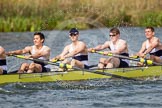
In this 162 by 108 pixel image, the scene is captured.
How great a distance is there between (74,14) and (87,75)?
2004cm

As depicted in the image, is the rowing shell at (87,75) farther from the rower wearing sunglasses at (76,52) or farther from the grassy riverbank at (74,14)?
the grassy riverbank at (74,14)

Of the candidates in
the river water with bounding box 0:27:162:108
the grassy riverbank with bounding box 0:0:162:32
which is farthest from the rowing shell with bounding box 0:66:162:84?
the grassy riverbank with bounding box 0:0:162:32

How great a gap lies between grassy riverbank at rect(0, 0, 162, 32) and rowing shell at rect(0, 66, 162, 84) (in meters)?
17.1

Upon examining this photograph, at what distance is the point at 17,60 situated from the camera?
74.3 ft

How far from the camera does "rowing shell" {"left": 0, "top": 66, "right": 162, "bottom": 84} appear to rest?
15.4 metres

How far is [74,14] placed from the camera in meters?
36.1

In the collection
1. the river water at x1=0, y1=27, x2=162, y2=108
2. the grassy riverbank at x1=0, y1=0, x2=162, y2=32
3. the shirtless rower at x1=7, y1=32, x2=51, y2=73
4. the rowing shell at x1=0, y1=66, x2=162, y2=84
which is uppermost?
the grassy riverbank at x1=0, y1=0, x2=162, y2=32

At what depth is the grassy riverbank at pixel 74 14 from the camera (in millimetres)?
33750

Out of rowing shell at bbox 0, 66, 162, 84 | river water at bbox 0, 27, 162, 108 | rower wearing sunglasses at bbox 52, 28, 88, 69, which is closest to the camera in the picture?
river water at bbox 0, 27, 162, 108

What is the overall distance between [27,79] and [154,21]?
848 inches

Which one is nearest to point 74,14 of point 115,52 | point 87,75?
point 115,52

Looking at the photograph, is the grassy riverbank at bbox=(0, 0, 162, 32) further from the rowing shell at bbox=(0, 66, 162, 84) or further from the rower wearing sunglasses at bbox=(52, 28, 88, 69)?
the rowing shell at bbox=(0, 66, 162, 84)

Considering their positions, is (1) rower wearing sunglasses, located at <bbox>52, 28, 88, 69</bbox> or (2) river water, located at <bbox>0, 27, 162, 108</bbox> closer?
(2) river water, located at <bbox>0, 27, 162, 108</bbox>

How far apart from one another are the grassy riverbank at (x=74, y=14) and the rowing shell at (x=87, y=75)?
17074mm
